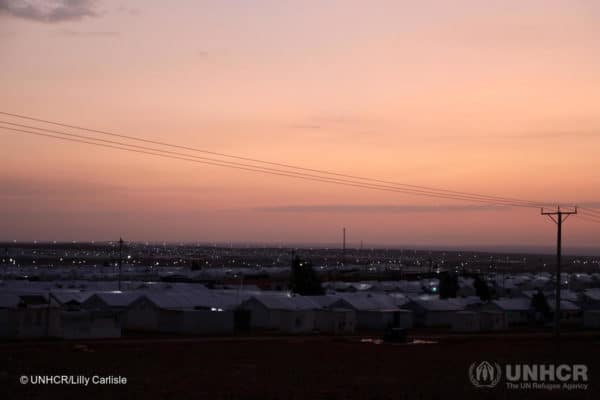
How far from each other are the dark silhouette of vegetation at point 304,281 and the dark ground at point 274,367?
2210 centimetres

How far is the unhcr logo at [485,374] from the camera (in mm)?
24633

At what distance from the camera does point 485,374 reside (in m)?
26.6

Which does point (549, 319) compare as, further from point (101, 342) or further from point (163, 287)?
point (101, 342)

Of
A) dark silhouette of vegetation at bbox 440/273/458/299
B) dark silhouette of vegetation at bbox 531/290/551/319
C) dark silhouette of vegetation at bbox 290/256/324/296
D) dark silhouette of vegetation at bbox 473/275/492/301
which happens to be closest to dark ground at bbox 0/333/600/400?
dark silhouette of vegetation at bbox 531/290/551/319

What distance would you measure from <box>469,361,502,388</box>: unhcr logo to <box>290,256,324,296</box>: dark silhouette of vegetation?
108 feet

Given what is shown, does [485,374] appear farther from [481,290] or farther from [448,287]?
[448,287]

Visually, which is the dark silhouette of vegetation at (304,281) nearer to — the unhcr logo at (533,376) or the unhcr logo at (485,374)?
the unhcr logo at (485,374)

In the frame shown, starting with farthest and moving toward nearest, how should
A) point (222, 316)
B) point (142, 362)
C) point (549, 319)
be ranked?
point (549, 319)
point (222, 316)
point (142, 362)

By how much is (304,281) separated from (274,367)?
3550 cm

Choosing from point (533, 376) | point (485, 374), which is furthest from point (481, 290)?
point (533, 376)

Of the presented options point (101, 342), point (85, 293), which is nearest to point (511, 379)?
point (101, 342)

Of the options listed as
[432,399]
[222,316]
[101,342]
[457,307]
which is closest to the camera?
[432,399]

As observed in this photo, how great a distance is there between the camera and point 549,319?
2394 inches

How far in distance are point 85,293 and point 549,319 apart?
33.9 meters
